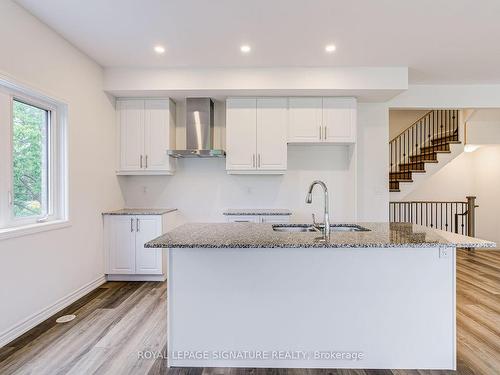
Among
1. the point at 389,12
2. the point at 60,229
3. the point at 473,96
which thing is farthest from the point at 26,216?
the point at 473,96

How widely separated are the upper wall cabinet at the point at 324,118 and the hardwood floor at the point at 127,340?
8.04 feet

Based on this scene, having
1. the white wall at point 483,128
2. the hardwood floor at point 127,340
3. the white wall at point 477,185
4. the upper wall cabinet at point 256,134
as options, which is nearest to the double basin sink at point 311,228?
the hardwood floor at point 127,340

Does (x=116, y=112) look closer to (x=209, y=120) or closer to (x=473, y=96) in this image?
(x=209, y=120)

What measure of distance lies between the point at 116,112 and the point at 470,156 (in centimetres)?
792

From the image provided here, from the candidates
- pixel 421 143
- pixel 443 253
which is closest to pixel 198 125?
pixel 443 253

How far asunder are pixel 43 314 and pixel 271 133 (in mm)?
3325

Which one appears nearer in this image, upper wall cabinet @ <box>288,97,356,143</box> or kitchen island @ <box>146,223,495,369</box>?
kitchen island @ <box>146,223,495,369</box>

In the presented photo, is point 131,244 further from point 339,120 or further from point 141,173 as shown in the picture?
point 339,120

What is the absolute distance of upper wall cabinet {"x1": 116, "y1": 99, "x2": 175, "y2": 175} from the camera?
4344 mm

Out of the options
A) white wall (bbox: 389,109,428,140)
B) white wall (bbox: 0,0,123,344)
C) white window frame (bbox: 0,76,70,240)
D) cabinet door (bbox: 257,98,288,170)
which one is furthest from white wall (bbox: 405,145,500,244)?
white window frame (bbox: 0,76,70,240)

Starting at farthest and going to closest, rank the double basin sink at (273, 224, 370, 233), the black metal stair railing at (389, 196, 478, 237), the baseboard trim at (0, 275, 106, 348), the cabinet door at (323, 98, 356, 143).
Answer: the black metal stair railing at (389, 196, 478, 237), the cabinet door at (323, 98, 356, 143), the double basin sink at (273, 224, 370, 233), the baseboard trim at (0, 275, 106, 348)

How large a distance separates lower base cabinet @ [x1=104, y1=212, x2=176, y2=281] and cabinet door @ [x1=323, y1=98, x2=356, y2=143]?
262 centimetres

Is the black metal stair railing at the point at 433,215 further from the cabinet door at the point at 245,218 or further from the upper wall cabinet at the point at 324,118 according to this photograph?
the cabinet door at the point at 245,218

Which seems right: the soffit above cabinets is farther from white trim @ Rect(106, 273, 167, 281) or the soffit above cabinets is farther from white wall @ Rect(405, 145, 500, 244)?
white wall @ Rect(405, 145, 500, 244)
